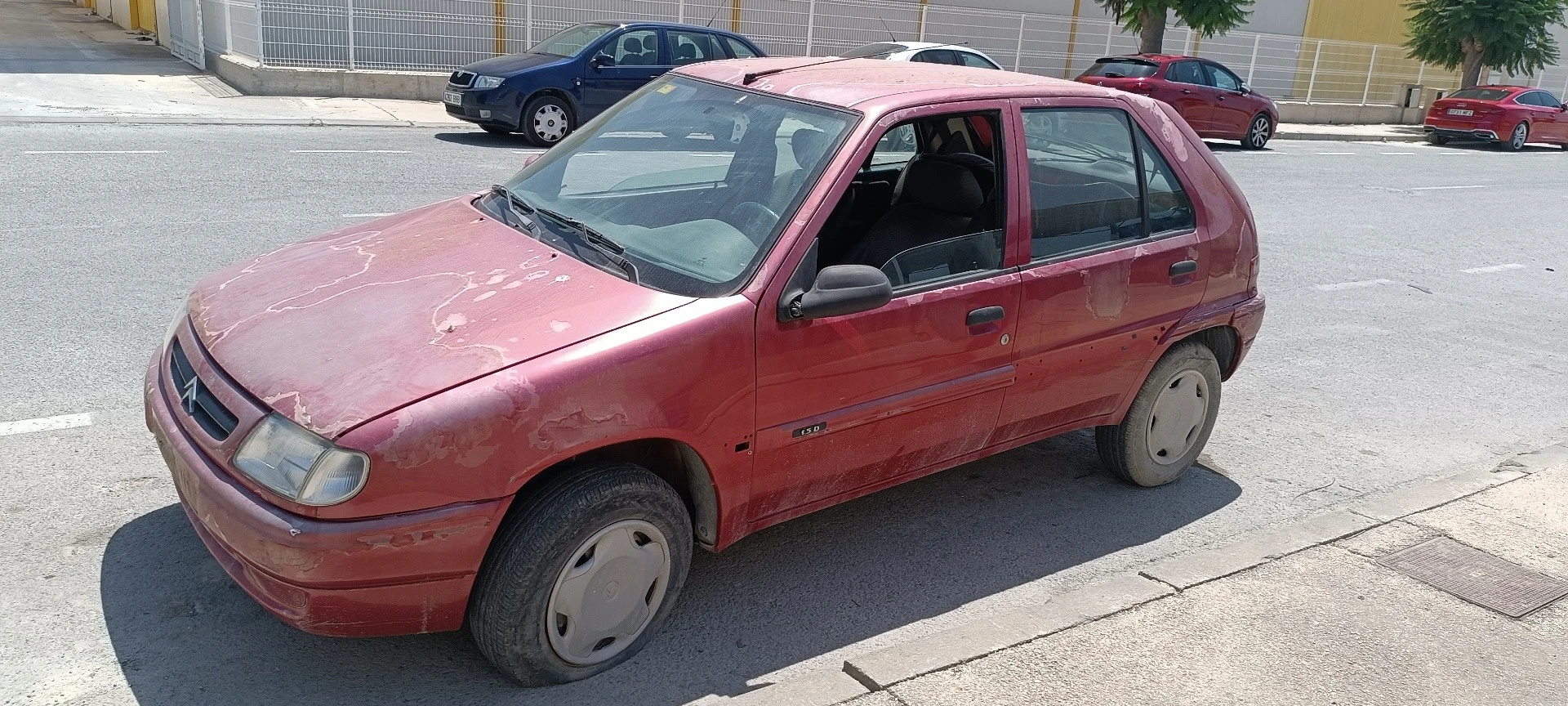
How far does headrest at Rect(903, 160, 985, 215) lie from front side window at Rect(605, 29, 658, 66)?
37.3 feet

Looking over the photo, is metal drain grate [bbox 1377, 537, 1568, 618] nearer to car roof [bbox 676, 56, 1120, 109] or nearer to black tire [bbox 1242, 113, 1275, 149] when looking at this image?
car roof [bbox 676, 56, 1120, 109]

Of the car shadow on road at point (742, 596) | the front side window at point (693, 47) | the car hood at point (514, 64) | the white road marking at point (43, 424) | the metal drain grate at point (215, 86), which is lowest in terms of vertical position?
the car shadow on road at point (742, 596)

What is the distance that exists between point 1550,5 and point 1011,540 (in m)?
32.2

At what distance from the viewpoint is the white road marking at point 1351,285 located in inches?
378

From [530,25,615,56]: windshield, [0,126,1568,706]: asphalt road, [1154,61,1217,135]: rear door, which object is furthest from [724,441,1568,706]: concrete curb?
[1154,61,1217,135]: rear door

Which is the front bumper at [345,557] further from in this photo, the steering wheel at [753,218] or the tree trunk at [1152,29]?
the tree trunk at [1152,29]

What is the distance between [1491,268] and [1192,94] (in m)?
10.2

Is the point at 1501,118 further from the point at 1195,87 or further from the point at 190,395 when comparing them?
the point at 190,395

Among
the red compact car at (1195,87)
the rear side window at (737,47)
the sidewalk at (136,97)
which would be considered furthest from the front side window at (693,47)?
the red compact car at (1195,87)

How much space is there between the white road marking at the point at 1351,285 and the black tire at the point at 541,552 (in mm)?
7682

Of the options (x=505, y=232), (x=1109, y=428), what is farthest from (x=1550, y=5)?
(x=505, y=232)

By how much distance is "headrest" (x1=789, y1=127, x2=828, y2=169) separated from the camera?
392 cm

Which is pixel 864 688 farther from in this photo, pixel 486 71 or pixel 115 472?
pixel 486 71

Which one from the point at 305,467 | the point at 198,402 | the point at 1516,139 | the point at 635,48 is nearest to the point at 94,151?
the point at 635,48
